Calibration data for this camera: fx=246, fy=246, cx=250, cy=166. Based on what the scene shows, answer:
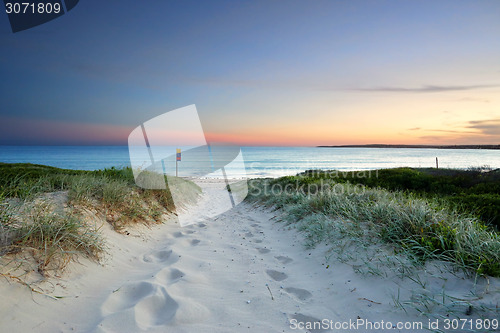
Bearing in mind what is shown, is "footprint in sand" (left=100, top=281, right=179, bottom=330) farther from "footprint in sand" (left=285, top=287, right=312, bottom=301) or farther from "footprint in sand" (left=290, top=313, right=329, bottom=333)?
"footprint in sand" (left=285, top=287, right=312, bottom=301)

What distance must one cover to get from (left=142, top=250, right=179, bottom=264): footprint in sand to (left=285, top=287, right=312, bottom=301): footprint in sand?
1833 mm

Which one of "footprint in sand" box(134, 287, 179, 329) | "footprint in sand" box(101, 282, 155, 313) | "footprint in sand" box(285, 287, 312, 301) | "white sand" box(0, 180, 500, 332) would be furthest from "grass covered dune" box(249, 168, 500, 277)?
"footprint in sand" box(101, 282, 155, 313)

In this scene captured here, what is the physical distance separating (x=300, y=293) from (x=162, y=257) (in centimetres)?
236

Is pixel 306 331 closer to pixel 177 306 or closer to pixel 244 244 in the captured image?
pixel 177 306

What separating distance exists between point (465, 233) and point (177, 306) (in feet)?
11.6

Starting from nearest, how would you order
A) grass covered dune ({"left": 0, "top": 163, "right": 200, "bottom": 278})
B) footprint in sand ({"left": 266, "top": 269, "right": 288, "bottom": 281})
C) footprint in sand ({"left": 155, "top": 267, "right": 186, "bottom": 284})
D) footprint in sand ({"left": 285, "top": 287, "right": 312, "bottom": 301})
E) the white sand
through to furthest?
1. the white sand
2. grass covered dune ({"left": 0, "top": 163, "right": 200, "bottom": 278})
3. footprint in sand ({"left": 285, "top": 287, "right": 312, "bottom": 301})
4. footprint in sand ({"left": 155, "top": 267, "right": 186, "bottom": 284})
5. footprint in sand ({"left": 266, "top": 269, "right": 288, "bottom": 281})

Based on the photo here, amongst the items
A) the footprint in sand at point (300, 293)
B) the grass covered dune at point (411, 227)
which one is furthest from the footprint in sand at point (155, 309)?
the grass covered dune at point (411, 227)

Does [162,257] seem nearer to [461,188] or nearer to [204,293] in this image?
[204,293]

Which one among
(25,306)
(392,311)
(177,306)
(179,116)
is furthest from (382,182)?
(25,306)

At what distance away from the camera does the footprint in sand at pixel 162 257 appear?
12.7 feet

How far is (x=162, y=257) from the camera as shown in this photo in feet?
13.3

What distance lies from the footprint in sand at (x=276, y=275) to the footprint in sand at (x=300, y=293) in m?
0.34

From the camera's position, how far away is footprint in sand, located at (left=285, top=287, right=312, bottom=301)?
2.76m

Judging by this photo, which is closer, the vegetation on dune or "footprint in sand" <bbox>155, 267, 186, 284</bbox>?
"footprint in sand" <bbox>155, 267, 186, 284</bbox>
